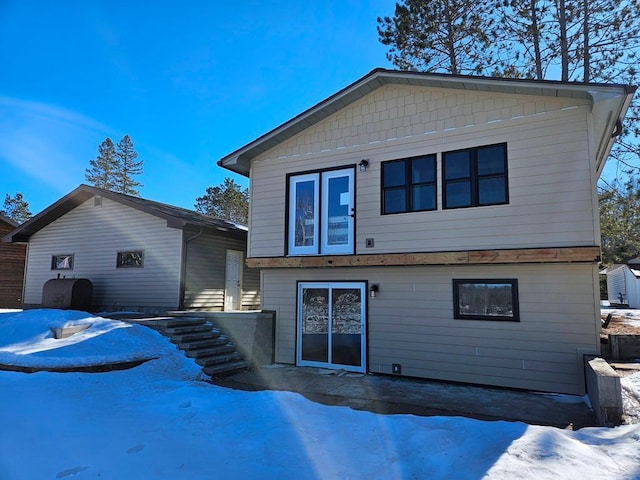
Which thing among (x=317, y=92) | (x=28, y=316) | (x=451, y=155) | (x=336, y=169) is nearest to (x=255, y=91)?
(x=317, y=92)

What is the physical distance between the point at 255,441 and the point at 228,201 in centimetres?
3367

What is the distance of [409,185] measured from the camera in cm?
848

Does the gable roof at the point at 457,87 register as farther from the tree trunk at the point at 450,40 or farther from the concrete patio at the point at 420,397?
the tree trunk at the point at 450,40

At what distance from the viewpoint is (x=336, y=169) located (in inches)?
368

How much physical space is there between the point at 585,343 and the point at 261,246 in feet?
22.5

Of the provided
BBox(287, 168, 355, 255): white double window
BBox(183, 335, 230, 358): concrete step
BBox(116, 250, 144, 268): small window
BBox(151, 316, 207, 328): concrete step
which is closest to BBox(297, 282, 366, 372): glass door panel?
BBox(287, 168, 355, 255): white double window

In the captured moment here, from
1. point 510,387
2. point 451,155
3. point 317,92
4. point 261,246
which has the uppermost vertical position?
point 317,92

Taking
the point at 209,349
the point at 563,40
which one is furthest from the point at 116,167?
the point at 563,40

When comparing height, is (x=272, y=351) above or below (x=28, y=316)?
below

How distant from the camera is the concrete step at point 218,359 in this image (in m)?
8.35

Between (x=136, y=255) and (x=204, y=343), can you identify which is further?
(x=136, y=255)

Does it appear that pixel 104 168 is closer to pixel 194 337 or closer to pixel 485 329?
pixel 194 337

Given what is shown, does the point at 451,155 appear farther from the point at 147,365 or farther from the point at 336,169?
the point at 147,365

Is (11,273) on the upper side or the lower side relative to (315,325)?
upper
